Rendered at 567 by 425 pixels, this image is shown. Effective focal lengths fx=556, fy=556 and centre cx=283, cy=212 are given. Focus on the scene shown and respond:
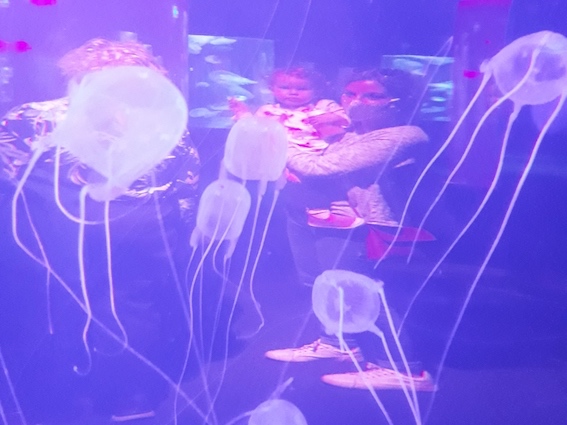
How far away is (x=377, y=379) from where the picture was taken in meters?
1.56

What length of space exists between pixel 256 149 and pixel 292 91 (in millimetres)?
173

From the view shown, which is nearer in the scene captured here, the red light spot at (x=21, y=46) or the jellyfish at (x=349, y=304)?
the red light spot at (x=21, y=46)

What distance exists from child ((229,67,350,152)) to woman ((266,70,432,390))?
0.09 ft

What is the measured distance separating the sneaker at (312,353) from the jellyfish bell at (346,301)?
0.17ft

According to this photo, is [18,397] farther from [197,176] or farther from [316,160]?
[316,160]

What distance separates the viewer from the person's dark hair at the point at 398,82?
141 cm

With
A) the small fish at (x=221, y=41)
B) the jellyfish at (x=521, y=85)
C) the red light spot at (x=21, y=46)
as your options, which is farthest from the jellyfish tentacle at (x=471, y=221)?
the red light spot at (x=21, y=46)

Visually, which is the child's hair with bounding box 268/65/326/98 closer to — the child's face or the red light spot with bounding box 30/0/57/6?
the child's face

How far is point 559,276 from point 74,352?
135cm

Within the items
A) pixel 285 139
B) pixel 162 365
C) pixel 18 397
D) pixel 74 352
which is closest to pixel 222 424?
pixel 162 365

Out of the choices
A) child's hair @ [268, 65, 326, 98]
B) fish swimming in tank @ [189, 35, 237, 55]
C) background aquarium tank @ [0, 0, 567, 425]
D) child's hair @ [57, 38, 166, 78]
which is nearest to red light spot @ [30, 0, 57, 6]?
background aquarium tank @ [0, 0, 567, 425]

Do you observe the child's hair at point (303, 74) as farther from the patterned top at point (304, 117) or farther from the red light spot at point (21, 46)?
the red light spot at point (21, 46)

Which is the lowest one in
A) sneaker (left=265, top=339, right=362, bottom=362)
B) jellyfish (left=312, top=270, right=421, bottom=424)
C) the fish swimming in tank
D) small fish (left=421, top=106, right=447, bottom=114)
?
sneaker (left=265, top=339, right=362, bottom=362)

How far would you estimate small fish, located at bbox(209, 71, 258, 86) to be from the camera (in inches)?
54.6
